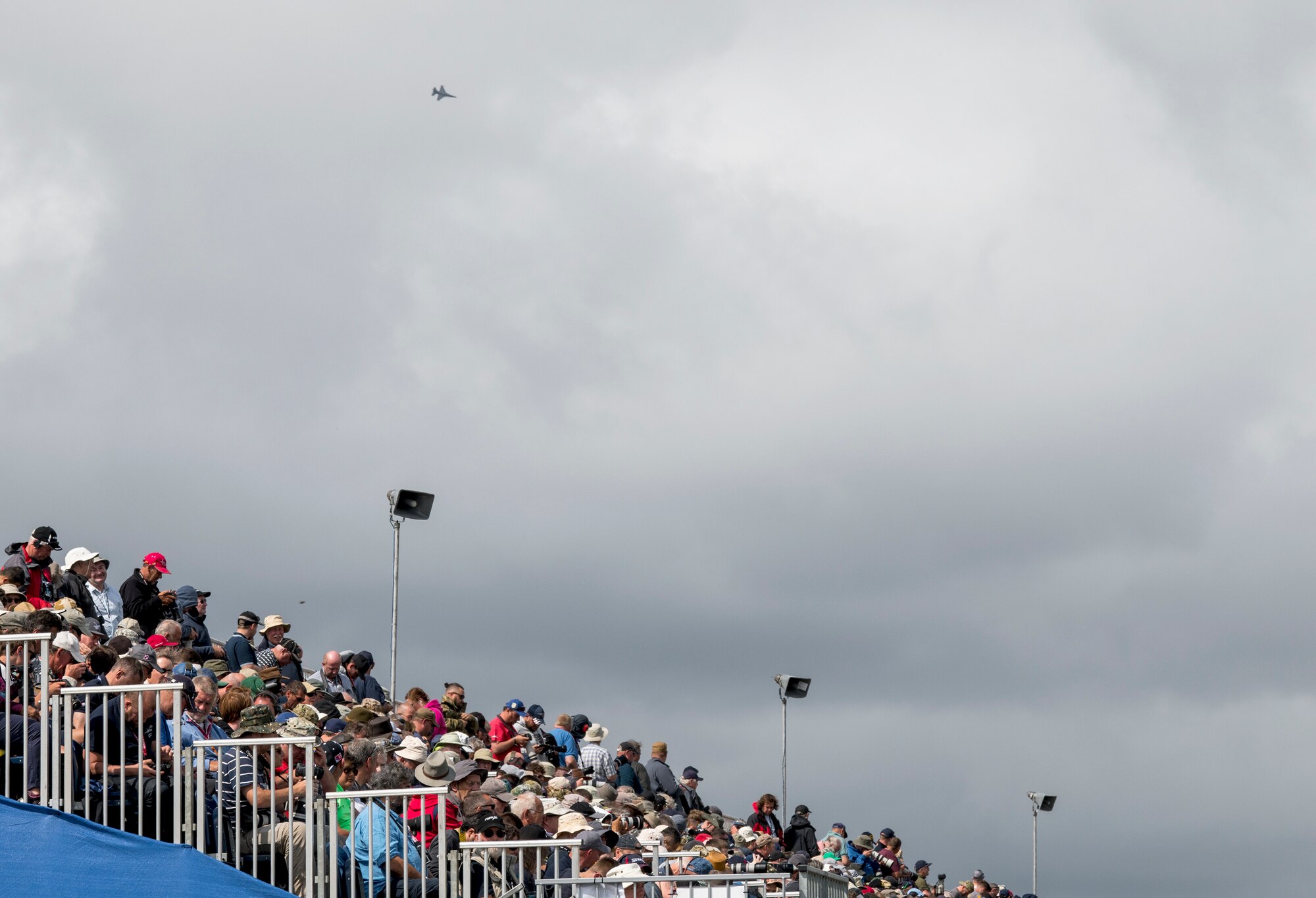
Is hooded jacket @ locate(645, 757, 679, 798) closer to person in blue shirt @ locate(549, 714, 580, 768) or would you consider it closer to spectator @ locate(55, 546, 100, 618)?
person in blue shirt @ locate(549, 714, 580, 768)

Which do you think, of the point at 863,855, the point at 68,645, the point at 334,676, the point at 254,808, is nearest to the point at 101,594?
the point at 334,676

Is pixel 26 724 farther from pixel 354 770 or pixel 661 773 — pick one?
pixel 661 773

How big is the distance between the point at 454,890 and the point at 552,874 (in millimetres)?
2019

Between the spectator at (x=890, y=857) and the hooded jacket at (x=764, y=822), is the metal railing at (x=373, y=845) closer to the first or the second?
the hooded jacket at (x=764, y=822)

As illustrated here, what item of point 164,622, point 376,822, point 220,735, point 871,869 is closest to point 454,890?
point 376,822

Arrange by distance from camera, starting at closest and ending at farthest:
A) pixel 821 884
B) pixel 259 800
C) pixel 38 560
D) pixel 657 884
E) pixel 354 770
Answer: pixel 259 800
pixel 354 770
pixel 657 884
pixel 38 560
pixel 821 884

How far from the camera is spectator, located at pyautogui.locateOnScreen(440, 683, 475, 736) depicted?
1978 centimetres

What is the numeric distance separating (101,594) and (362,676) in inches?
126

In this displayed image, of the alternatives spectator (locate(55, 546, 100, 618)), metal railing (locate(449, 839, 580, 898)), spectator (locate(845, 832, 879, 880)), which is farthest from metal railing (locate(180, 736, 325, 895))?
spectator (locate(845, 832, 879, 880))

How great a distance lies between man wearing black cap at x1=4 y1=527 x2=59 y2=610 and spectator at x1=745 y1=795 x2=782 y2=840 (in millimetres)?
9744

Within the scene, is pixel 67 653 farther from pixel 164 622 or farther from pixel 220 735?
pixel 164 622

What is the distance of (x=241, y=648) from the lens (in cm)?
1869

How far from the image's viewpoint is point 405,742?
49.0 ft

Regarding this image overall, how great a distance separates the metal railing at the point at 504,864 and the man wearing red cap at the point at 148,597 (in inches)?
211
